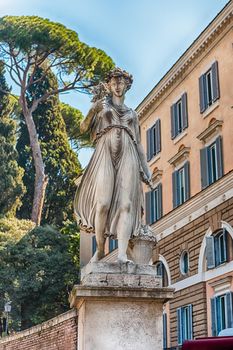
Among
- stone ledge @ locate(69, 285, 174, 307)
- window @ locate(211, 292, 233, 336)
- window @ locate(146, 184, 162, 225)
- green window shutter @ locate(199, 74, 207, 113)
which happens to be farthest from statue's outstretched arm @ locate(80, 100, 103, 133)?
window @ locate(146, 184, 162, 225)

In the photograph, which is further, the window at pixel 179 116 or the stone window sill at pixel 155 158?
the stone window sill at pixel 155 158

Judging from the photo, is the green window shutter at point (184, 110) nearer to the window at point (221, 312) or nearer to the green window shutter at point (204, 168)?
the green window shutter at point (204, 168)

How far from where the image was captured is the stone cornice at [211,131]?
23.3 meters

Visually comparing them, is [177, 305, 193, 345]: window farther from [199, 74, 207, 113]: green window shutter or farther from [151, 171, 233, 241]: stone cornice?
[199, 74, 207, 113]: green window shutter

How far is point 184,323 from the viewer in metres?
25.0

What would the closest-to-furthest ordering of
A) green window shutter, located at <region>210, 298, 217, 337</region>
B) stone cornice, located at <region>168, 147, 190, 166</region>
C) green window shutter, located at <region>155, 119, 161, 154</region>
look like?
green window shutter, located at <region>210, 298, 217, 337</region>, stone cornice, located at <region>168, 147, 190, 166</region>, green window shutter, located at <region>155, 119, 161, 154</region>

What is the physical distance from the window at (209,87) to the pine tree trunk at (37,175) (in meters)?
18.4

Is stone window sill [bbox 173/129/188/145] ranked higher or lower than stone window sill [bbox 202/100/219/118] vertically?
higher

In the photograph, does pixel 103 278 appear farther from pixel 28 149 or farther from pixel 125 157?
pixel 28 149

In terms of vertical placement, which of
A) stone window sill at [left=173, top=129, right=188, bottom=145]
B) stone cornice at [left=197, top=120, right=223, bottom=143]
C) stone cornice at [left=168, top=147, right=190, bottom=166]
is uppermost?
stone window sill at [left=173, top=129, right=188, bottom=145]

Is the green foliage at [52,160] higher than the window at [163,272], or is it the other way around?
the green foliage at [52,160]

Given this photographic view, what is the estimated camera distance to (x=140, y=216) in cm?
704

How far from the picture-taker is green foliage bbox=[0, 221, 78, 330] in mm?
32031

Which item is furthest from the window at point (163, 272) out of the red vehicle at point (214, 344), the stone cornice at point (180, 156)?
the red vehicle at point (214, 344)
